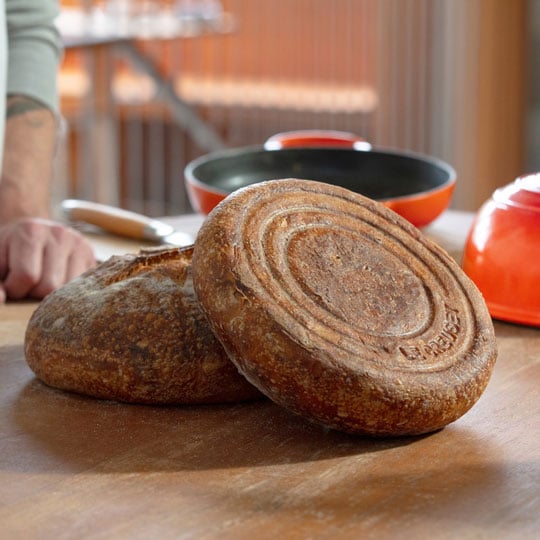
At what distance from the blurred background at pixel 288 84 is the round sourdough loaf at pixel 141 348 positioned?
278 centimetres

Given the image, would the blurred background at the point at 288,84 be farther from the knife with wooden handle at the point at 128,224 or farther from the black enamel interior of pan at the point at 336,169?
the knife with wooden handle at the point at 128,224

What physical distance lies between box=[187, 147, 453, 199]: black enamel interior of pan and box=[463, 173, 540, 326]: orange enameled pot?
386 mm

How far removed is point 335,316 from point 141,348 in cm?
17

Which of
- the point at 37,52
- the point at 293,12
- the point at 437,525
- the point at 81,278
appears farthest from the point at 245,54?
the point at 437,525

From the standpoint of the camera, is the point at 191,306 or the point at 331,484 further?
the point at 191,306

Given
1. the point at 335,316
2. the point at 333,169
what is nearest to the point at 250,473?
the point at 335,316

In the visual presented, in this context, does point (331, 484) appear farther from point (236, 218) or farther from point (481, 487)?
point (236, 218)

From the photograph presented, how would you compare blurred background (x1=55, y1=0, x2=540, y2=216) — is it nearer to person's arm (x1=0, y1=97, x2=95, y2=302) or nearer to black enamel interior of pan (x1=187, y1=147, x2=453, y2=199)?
black enamel interior of pan (x1=187, y1=147, x2=453, y2=199)

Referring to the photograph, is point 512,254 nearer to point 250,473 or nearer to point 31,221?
point 250,473

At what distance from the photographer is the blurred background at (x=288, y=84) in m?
3.54

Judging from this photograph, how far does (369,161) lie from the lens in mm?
1525

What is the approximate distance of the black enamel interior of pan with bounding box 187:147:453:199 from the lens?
1491mm

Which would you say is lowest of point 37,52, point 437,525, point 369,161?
point 437,525

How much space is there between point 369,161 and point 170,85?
11.4 feet
